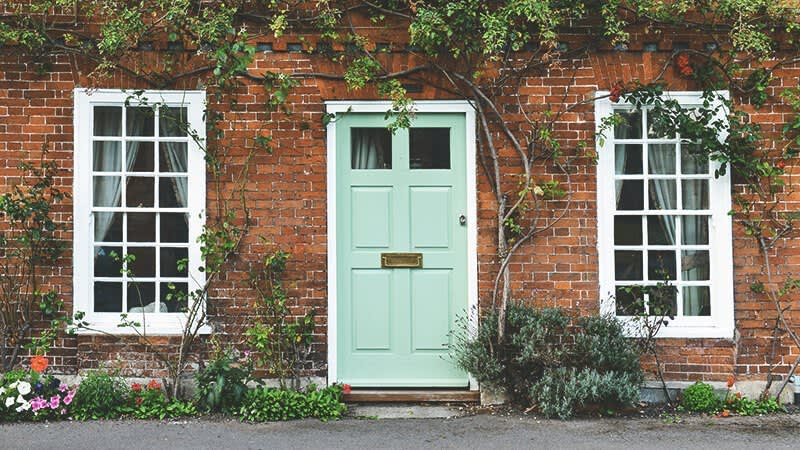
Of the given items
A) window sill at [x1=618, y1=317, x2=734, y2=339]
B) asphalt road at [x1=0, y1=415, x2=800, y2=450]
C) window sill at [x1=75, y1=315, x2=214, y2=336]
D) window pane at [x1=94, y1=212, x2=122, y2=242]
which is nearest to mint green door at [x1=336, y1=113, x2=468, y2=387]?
asphalt road at [x1=0, y1=415, x2=800, y2=450]

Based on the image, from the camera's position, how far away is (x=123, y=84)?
334 inches

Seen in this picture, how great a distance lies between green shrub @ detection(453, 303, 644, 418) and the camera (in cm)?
780

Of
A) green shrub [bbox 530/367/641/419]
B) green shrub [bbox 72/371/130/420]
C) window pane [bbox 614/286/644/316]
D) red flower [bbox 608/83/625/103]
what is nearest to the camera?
green shrub [bbox 530/367/641/419]

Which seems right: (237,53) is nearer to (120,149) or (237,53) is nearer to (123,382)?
(120,149)

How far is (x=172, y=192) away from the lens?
856 centimetres

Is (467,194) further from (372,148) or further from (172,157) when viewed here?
(172,157)

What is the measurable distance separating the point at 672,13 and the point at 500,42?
1.68 meters

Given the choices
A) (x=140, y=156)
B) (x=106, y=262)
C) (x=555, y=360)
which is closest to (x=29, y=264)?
(x=106, y=262)

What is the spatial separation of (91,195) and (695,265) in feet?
18.0

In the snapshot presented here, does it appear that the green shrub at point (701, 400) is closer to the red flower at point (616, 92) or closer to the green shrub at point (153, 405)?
the red flower at point (616, 92)

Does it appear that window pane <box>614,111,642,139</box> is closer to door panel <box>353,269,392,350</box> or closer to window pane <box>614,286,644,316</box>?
window pane <box>614,286,644,316</box>

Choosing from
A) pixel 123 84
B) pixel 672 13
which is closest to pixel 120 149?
pixel 123 84

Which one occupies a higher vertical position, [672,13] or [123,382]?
[672,13]

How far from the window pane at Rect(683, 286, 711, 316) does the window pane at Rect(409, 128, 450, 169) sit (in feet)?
8.11
